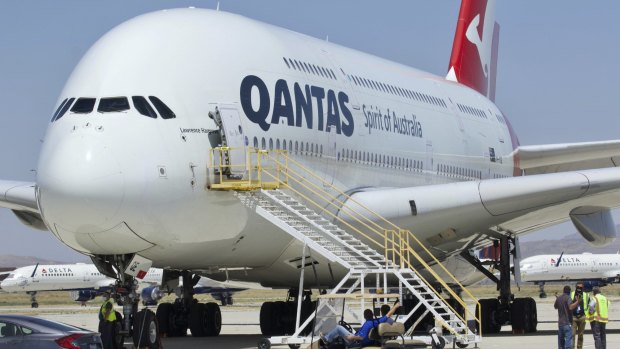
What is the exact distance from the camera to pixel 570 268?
102625mm

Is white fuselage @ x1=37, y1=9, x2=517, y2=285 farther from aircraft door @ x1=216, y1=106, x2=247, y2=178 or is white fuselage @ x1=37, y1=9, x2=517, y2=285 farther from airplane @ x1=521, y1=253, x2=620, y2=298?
airplane @ x1=521, y1=253, x2=620, y2=298

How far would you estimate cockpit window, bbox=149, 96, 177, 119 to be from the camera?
19.6 metres

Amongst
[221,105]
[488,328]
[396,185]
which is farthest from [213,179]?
[488,328]

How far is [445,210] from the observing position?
921 inches

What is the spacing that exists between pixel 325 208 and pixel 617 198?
5871mm

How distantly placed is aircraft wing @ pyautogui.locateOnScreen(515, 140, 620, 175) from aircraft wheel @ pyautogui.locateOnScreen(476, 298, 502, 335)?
14.2 ft

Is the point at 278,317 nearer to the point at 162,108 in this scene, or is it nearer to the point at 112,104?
the point at 162,108

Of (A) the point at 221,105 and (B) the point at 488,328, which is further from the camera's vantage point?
(B) the point at 488,328

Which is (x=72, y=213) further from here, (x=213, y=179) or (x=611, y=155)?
(x=611, y=155)

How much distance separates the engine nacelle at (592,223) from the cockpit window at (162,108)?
9.81 meters

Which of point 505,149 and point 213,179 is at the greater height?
point 505,149

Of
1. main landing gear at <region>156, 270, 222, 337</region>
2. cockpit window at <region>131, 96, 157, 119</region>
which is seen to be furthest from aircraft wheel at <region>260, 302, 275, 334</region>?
cockpit window at <region>131, 96, 157, 119</region>

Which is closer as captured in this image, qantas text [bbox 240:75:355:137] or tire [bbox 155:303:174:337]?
qantas text [bbox 240:75:355:137]

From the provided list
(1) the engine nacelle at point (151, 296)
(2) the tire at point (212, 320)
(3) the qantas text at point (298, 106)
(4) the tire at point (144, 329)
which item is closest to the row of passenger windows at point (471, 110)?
(3) the qantas text at point (298, 106)
